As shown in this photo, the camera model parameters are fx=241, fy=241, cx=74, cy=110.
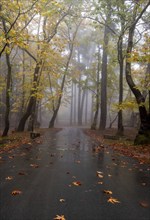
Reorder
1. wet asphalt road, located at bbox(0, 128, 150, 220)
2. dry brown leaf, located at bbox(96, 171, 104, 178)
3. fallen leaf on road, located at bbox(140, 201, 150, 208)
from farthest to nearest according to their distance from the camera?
dry brown leaf, located at bbox(96, 171, 104, 178)
fallen leaf on road, located at bbox(140, 201, 150, 208)
wet asphalt road, located at bbox(0, 128, 150, 220)

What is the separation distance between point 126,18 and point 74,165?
40.7 feet

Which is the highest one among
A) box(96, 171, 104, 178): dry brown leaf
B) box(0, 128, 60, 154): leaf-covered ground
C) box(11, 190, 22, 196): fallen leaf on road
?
box(0, 128, 60, 154): leaf-covered ground

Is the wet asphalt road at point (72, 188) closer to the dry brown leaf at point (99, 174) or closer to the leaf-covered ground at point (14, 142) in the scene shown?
→ the dry brown leaf at point (99, 174)

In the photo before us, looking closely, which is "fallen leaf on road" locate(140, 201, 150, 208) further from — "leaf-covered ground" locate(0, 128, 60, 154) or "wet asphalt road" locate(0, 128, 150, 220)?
"leaf-covered ground" locate(0, 128, 60, 154)

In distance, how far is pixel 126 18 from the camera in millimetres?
16938

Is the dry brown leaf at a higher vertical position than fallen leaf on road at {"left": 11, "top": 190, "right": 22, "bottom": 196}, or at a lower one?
lower

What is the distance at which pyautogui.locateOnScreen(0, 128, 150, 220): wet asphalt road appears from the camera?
4.47 m

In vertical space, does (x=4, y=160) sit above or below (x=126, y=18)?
below

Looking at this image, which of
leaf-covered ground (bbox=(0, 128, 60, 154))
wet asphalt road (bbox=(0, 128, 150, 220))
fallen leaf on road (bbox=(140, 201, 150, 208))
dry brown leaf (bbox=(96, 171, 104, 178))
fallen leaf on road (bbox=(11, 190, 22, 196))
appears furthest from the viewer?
leaf-covered ground (bbox=(0, 128, 60, 154))

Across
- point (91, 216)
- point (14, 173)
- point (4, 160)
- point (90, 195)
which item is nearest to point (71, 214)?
point (91, 216)

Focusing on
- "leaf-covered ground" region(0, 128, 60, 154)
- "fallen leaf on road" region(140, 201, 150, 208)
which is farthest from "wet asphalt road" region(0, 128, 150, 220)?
"leaf-covered ground" region(0, 128, 60, 154)

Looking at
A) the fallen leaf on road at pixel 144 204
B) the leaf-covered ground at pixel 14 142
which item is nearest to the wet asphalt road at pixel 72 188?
the fallen leaf on road at pixel 144 204

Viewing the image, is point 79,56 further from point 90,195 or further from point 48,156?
point 90,195

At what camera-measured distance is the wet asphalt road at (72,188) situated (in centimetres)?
447
